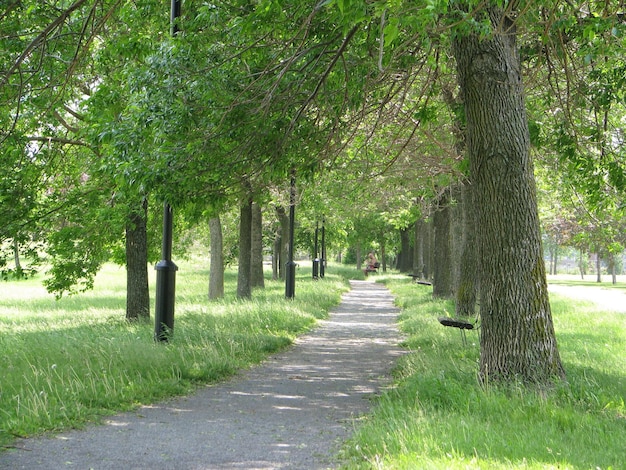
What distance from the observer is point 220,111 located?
8.94 m

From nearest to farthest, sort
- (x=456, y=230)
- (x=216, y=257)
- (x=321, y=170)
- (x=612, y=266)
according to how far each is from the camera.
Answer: (x=321, y=170) < (x=456, y=230) < (x=216, y=257) < (x=612, y=266)

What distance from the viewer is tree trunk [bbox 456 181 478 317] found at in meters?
16.1

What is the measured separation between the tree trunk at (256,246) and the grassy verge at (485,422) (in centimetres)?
1482

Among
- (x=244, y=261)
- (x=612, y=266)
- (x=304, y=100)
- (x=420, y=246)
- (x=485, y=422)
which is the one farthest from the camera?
(x=612, y=266)

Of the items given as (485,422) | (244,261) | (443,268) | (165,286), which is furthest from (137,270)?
(485,422)

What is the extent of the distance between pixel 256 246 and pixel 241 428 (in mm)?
19959

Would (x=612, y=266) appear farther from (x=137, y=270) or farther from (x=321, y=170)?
(x=321, y=170)

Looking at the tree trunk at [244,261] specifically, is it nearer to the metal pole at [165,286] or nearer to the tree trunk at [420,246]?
the metal pole at [165,286]

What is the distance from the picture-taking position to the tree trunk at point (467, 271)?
53.0 ft

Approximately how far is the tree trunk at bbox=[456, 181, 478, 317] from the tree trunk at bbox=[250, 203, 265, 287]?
9.35 meters

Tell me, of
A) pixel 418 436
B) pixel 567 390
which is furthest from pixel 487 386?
pixel 418 436

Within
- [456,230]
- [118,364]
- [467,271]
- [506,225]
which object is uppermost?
[456,230]

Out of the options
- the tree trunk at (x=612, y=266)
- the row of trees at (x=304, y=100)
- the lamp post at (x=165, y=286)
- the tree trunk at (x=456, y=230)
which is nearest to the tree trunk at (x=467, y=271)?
the tree trunk at (x=456, y=230)

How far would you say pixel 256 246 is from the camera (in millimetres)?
26469
